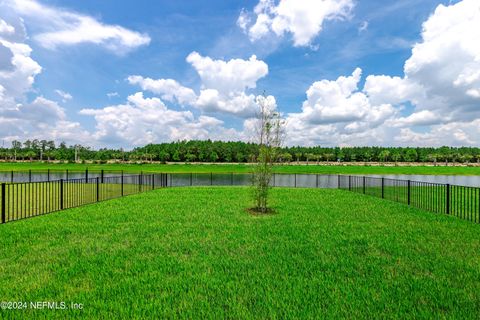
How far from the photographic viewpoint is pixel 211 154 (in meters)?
132

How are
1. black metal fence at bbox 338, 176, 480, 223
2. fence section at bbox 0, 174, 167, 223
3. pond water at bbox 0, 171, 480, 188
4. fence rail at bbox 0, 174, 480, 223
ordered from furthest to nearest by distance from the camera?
pond water at bbox 0, 171, 480, 188 → black metal fence at bbox 338, 176, 480, 223 → fence rail at bbox 0, 174, 480, 223 → fence section at bbox 0, 174, 167, 223

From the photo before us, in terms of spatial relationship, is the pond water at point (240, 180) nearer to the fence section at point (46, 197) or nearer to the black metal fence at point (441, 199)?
the fence section at point (46, 197)

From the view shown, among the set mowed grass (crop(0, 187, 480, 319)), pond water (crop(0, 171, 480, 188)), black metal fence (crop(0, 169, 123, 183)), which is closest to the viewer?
mowed grass (crop(0, 187, 480, 319))

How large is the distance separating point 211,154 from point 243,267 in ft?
417

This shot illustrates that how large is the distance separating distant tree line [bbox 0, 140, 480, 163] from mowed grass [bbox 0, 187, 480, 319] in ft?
376

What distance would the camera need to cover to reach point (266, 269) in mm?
5031

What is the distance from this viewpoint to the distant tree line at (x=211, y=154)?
13325 centimetres

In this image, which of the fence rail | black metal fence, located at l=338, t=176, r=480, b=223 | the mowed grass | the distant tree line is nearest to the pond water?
the fence rail

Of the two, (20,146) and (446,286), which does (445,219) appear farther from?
(20,146)

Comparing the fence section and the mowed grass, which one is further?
the fence section

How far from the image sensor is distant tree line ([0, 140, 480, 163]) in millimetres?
133250

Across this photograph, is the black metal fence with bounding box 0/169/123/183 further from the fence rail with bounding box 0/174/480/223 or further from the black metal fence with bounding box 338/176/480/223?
the black metal fence with bounding box 338/176/480/223

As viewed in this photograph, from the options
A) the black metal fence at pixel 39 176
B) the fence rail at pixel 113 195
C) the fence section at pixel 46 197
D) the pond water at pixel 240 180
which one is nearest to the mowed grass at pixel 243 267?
the fence section at pixel 46 197

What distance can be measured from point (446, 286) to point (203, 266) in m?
4.02
